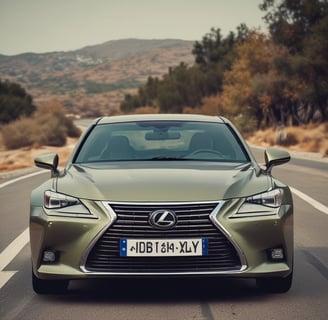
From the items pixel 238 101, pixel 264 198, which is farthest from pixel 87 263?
pixel 238 101

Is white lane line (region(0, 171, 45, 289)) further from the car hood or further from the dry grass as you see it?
the dry grass

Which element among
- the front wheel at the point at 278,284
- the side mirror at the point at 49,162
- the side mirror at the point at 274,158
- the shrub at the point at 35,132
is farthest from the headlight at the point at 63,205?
the shrub at the point at 35,132

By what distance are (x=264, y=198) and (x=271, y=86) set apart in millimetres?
47000

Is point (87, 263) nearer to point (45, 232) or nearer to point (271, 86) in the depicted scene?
point (45, 232)

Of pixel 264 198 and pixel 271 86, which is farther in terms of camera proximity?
pixel 271 86

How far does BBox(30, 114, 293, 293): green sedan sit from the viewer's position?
6.25m

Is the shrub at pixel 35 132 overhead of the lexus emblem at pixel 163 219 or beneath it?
beneath

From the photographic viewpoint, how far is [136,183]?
21.5 ft

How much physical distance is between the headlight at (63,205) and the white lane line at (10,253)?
1079 mm

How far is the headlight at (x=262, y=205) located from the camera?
21.0 ft

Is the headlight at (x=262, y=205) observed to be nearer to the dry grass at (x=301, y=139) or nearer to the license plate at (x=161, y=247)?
the license plate at (x=161, y=247)

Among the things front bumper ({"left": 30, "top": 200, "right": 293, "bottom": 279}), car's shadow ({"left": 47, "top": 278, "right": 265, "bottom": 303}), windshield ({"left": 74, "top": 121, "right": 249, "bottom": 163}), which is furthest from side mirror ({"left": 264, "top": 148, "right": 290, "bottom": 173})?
front bumper ({"left": 30, "top": 200, "right": 293, "bottom": 279})

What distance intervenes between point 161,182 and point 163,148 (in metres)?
1.57

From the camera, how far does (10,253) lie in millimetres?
9125
